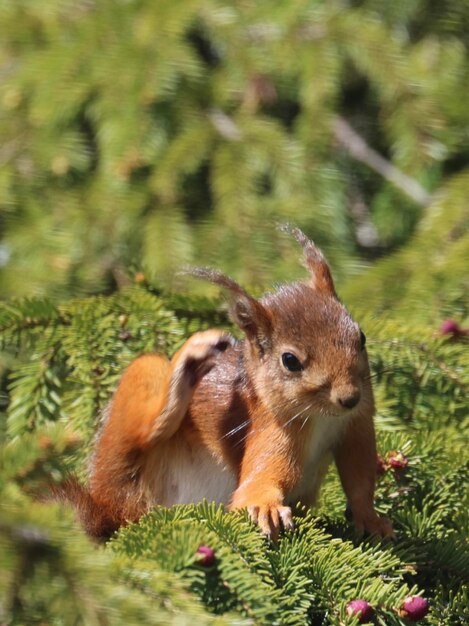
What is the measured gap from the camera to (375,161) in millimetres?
3529

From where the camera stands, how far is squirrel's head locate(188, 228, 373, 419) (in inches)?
77.8

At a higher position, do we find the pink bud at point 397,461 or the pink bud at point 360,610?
the pink bud at point 360,610

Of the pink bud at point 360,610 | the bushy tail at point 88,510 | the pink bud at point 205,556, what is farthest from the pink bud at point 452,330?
the pink bud at point 205,556

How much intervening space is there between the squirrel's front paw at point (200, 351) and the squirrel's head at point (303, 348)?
80 mm

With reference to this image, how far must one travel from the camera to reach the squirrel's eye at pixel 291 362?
2.03 m

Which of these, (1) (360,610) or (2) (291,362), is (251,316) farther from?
(1) (360,610)

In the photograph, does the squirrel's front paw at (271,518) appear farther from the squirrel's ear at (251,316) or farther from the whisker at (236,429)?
the squirrel's ear at (251,316)

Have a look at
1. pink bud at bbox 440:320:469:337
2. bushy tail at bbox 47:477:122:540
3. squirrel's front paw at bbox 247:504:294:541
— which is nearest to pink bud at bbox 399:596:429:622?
squirrel's front paw at bbox 247:504:294:541

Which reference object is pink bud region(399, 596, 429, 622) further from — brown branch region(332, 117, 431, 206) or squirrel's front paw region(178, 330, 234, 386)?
brown branch region(332, 117, 431, 206)

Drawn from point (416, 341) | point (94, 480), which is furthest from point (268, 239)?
point (94, 480)

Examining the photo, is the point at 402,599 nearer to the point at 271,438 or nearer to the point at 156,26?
the point at 271,438

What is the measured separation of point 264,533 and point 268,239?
1.41 metres

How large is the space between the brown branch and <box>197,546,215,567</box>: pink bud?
192 cm

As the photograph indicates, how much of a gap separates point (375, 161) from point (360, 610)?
211 cm
